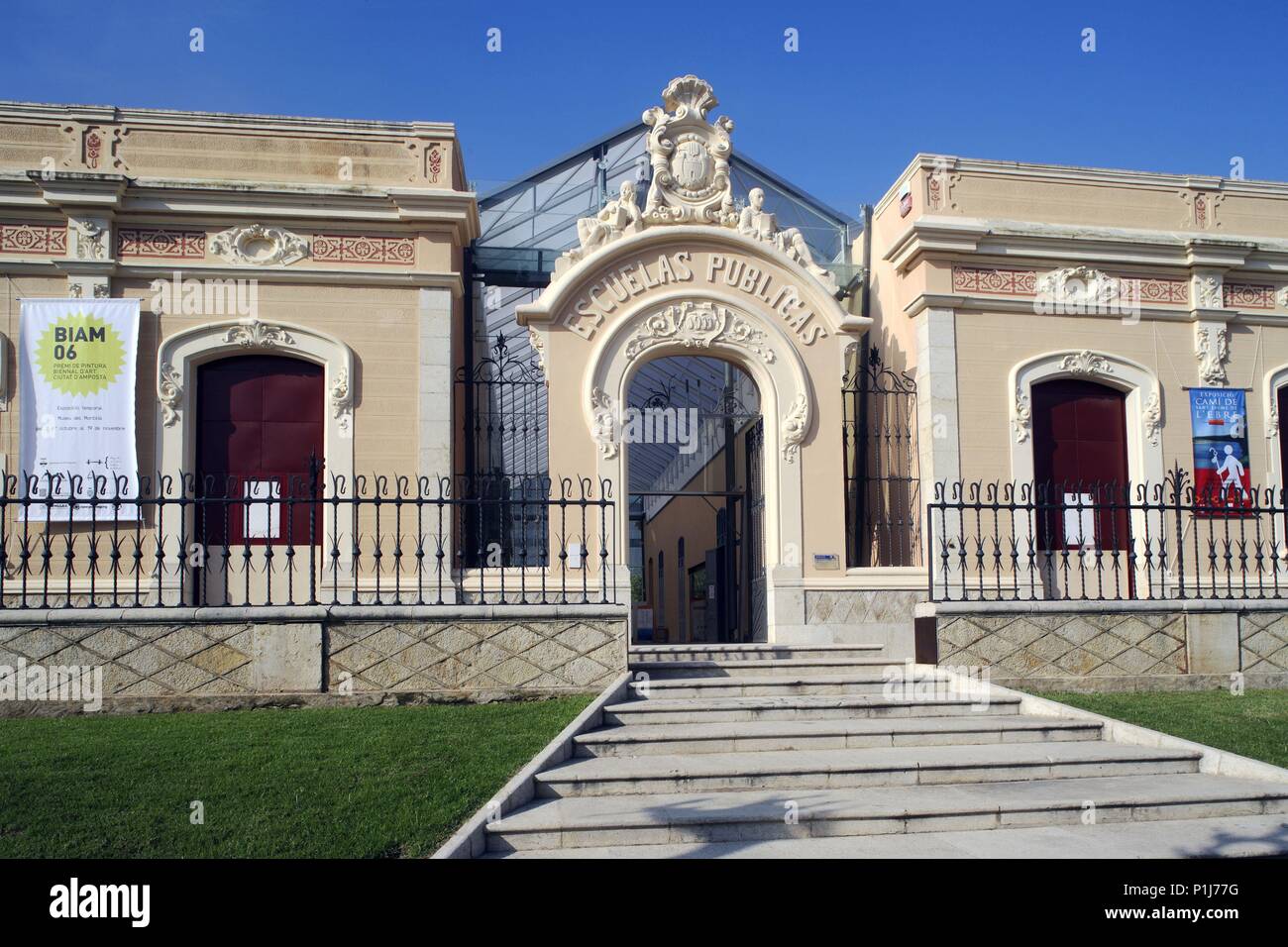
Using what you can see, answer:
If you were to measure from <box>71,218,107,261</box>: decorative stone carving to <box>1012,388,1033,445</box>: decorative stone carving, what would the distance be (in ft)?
34.9

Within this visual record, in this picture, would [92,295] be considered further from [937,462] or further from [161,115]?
[937,462]

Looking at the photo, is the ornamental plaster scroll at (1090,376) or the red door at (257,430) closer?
the red door at (257,430)

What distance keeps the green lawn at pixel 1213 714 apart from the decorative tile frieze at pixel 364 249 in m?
8.33

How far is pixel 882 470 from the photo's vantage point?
49.5 ft

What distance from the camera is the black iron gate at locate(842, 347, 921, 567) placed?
14.5 metres

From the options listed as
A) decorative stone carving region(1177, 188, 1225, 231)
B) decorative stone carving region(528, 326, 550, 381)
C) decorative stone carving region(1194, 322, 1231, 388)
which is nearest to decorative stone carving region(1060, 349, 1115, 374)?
decorative stone carving region(1194, 322, 1231, 388)

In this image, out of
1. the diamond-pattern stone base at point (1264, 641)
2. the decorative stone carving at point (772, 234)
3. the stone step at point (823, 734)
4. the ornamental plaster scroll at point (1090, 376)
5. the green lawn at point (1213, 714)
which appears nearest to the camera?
the stone step at point (823, 734)

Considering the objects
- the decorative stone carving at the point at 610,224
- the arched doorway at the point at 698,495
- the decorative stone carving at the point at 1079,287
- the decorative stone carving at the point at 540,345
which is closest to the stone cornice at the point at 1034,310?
the decorative stone carving at the point at 1079,287

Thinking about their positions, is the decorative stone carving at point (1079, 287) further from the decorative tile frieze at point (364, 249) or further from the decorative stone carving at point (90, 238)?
the decorative stone carving at point (90, 238)

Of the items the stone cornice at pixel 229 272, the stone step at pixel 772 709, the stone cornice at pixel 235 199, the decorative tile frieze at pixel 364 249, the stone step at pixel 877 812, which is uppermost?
the stone cornice at pixel 235 199

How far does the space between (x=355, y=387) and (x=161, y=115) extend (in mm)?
3768

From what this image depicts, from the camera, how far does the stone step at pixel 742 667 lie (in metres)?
10.7

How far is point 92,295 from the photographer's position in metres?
12.9
